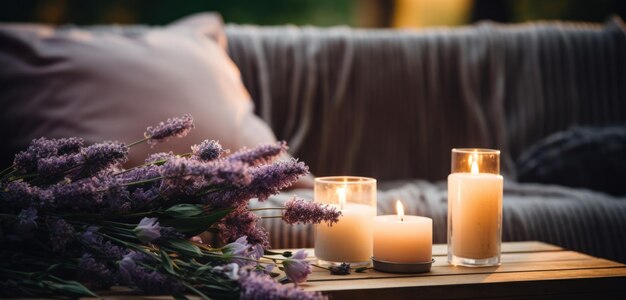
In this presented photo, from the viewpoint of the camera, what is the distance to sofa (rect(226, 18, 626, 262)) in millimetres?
2070

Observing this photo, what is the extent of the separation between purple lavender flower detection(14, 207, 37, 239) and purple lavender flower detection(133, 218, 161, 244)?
102mm

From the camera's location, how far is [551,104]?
2180 millimetres

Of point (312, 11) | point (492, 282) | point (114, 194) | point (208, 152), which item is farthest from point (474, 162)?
point (312, 11)

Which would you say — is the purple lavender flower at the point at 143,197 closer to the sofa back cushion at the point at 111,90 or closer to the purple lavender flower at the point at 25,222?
the purple lavender flower at the point at 25,222

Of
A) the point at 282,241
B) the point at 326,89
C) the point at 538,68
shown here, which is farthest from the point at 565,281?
the point at 538,68

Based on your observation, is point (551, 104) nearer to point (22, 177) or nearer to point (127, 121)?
point (127, 121)

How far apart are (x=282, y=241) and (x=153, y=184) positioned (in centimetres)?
65

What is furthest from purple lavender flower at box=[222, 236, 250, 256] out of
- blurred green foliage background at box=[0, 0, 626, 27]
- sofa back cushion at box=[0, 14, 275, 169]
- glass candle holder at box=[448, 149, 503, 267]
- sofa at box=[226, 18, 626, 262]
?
blurred green foliage background at box=[0, 0, 626, 27]

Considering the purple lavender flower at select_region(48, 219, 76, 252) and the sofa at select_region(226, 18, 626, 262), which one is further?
the sofa at select_region(226, 18, 626, 262)

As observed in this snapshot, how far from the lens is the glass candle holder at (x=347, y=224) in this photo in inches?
36.8

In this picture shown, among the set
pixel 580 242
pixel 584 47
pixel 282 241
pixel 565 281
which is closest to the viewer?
pixel 565 281

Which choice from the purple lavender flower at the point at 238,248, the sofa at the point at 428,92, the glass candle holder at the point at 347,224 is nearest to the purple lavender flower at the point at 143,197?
the purple lavender flower at the point at 238,248

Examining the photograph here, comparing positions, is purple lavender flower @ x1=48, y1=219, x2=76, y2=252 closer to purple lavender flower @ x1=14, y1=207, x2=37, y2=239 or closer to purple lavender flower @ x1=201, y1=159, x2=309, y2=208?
purple lavender flower @ x1=14, y1=207, x2=37, y2=239

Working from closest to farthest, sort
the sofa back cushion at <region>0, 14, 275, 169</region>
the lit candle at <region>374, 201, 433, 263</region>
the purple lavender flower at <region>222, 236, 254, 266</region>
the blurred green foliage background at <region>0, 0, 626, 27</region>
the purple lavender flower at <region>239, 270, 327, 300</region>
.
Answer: the purple lavender flower at <region>239, 270, 327, 300</region>
the purple lavender flower at <region>222, 236, 254, 266</region>
the lit candle at <region>374, 201, 433, 263</region>
the sofa back cushion at <region>0, 14, 275, 169</region>
the blurred green foliage background at <region>0, 0, 626, 27</region>
